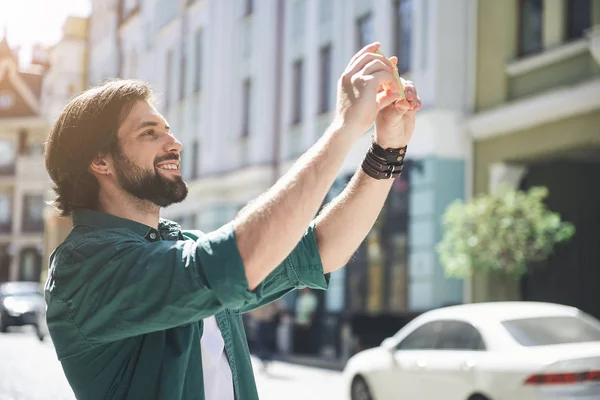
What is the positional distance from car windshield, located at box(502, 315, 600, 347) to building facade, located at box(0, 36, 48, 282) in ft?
168

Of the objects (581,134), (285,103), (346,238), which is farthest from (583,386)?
(285,103)

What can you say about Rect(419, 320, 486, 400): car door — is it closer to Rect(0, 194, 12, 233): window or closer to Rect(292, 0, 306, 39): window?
Rect(292, 0, 306, 39): window

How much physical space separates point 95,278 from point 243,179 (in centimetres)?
2453

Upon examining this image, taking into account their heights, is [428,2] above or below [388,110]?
A: above

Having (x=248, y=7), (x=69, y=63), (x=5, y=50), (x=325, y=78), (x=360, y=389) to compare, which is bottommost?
(x=360, y=389)

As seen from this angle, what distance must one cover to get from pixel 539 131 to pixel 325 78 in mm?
7938

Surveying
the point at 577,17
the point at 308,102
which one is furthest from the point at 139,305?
the point at 308,102

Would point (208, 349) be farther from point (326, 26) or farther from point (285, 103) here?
point (285, 103)

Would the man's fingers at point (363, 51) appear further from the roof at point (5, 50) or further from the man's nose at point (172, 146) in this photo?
the roof at point (5, 50)

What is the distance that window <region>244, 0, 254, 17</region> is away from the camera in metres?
27.6

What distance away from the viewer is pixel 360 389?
1094 cm

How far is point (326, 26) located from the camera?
22.8m

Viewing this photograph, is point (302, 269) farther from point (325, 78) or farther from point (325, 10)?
point (325, 10)

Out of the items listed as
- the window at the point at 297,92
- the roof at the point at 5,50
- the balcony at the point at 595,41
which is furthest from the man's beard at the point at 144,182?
the roof at the point at 5,50
